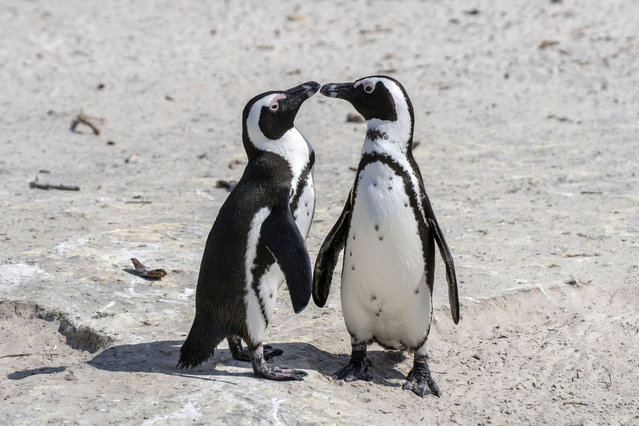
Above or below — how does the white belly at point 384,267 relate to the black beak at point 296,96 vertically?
below

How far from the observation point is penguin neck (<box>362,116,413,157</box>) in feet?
12.8

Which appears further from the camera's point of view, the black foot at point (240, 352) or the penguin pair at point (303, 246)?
the black foot at point (240, 352)

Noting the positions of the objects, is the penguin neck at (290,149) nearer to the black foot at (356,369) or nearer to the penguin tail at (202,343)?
the penguin tail at (202,343)

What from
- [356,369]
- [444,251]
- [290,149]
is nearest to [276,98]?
[290,149]

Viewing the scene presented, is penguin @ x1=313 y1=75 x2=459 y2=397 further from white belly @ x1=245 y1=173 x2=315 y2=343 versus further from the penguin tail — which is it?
the penguin tail

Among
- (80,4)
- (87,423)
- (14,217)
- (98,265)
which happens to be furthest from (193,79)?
(87,423)

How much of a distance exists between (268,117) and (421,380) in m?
1.30

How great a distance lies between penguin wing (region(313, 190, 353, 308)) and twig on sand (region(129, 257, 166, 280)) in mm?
1159

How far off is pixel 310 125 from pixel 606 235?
3691 millimetres

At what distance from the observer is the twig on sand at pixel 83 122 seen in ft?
29.3

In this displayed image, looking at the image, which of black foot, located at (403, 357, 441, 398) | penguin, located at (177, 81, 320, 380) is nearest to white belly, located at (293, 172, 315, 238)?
penguin, located at (177, 81, 320, 380)

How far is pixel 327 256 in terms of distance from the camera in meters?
4.20

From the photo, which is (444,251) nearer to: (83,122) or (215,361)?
Answer: (215,361)

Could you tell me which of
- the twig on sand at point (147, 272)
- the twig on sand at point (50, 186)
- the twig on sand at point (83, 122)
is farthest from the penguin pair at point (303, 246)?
the twig on sand at point (83, 122)
